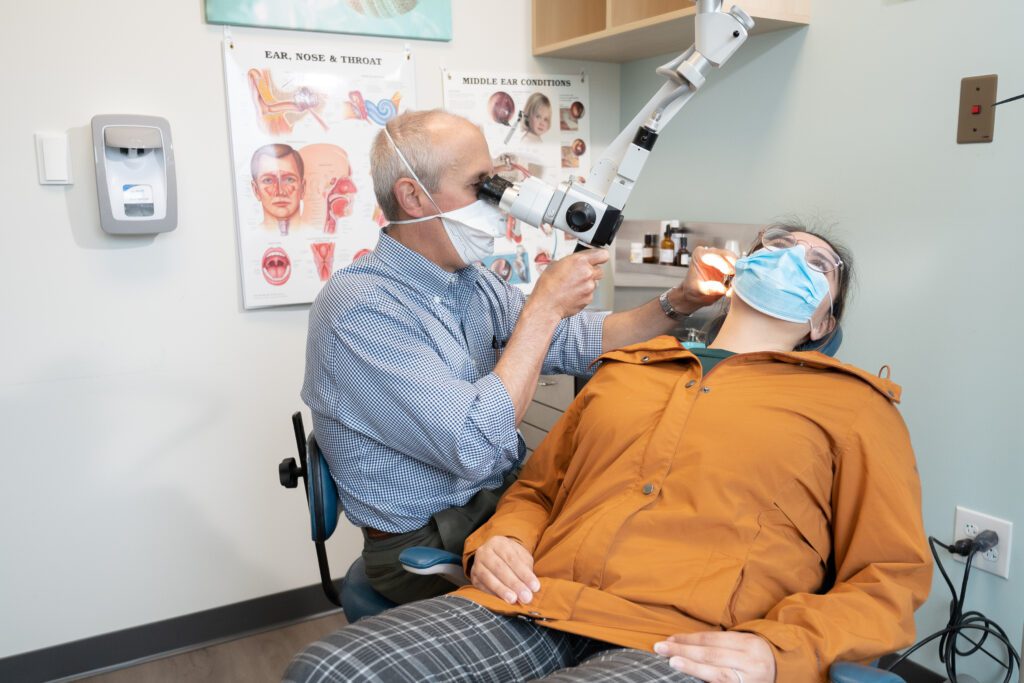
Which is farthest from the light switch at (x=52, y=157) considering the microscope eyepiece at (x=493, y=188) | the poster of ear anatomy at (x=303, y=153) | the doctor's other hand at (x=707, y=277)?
the doctor's other hand at (x=707, y=277)

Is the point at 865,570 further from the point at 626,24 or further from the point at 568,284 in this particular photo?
the point at 626,24

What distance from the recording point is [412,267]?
1573 mm

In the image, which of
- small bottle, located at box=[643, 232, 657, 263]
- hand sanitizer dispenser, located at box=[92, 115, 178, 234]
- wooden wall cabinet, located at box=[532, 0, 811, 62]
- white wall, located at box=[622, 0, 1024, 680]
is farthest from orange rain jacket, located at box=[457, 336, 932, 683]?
hand sanitizer dispenser, located at box=[92, 115, 178, 234]

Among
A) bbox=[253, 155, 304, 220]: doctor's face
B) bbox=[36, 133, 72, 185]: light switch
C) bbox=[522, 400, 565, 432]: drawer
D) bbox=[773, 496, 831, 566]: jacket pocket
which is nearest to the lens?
bbox=[773, 496, 831, 566]: jacket pocket

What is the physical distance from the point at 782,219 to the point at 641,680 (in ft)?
4.91

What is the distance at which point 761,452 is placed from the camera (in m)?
1.28

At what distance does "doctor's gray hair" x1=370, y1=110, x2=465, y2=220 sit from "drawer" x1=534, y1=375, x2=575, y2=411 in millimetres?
926

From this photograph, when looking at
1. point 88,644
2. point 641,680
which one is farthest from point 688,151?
point 88,644

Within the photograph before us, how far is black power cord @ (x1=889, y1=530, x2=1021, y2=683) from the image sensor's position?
180 centimetres

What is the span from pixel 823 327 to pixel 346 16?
5.25 feet

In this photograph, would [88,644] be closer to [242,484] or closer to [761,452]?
[242,484]

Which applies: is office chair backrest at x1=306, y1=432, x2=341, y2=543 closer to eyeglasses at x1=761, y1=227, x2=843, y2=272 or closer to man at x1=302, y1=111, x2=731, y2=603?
man at x1=302, y1=111, x2=731, y2=603

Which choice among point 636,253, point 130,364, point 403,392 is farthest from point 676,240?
point 130,364

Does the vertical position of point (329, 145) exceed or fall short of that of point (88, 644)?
it exceeds it
